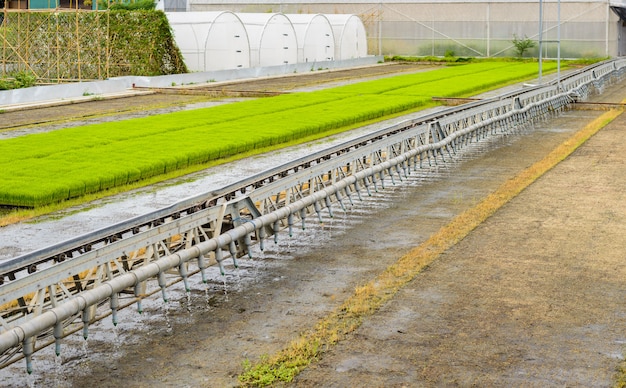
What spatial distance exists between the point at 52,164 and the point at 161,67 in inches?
1029

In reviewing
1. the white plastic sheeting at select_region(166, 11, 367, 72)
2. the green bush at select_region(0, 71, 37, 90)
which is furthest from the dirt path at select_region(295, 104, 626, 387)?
the white plastic sheeting at select_region(166, 11, 367, 72)

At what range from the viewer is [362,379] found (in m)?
7.38

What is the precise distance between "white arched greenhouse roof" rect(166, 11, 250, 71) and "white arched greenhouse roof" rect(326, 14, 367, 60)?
11.6m

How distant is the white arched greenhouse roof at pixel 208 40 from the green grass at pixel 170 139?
9662 mm

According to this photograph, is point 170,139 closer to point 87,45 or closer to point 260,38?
Result: point 87,45

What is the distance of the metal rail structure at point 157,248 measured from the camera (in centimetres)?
769

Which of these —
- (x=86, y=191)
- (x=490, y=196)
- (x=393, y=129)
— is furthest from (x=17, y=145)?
(x=490, y=196)

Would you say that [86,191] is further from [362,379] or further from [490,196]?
[362,379]

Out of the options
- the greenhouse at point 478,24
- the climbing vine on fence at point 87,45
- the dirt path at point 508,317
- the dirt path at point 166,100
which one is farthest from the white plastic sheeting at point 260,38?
the dirt path at point 508,317

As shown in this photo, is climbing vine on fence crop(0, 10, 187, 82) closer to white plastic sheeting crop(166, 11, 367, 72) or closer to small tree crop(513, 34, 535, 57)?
white plastic sheeting crop(166, 11, 367, 72)

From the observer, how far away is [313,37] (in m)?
53.8

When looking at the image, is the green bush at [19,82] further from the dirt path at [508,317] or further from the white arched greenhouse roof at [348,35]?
the dirt path at [508,317]

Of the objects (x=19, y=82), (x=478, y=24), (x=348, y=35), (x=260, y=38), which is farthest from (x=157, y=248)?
(x=478, y=24)

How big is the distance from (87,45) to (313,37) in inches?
603
